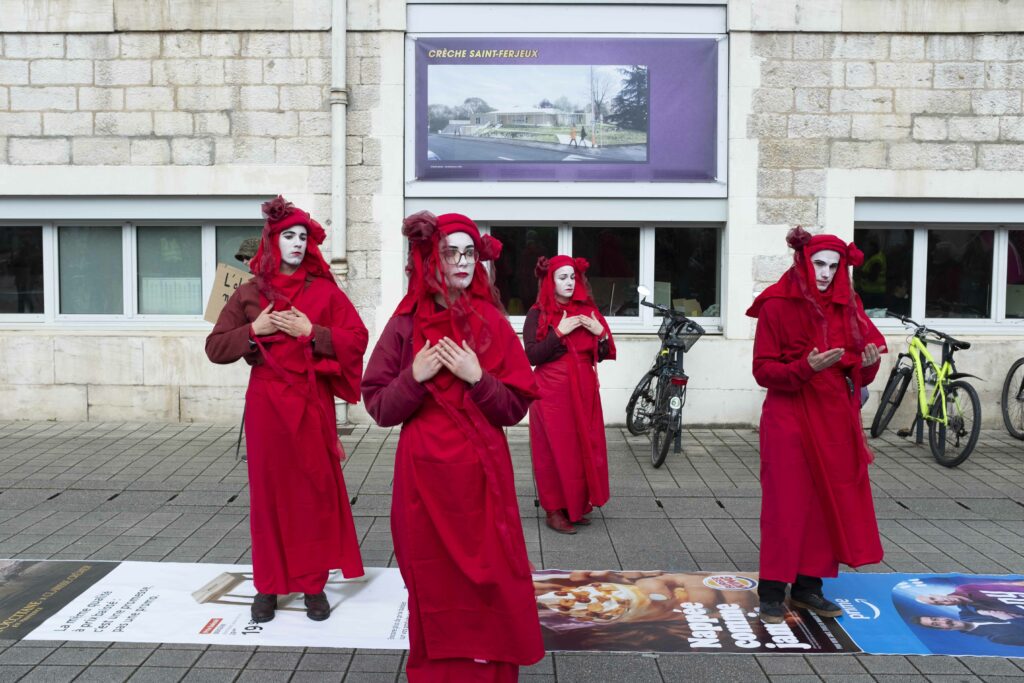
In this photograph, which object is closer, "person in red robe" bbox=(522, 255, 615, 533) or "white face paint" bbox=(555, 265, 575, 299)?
"person in red robe" bbox=(522, 255, 615, 533)

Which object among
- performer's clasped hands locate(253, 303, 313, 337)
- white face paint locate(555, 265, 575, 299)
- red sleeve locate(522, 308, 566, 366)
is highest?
white face paint locate(555, 265, 575, 299)

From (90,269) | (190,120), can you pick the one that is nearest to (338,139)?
(190,120)

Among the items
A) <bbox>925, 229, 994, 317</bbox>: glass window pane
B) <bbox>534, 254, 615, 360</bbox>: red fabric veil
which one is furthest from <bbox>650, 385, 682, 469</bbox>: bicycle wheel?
<bbox>925, 229, 994, 317</bbox>: glass window pane

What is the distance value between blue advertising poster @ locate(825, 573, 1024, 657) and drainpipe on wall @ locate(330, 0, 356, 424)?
599 centimetres

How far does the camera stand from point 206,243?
10.4m

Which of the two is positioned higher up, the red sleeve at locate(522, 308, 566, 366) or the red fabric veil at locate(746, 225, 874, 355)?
the red fabric veil at locate(746, 225, 874, 355)

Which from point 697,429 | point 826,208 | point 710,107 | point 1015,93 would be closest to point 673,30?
point 710,107

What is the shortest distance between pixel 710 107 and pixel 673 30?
35.2 inches

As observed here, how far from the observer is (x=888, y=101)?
32.2 ft

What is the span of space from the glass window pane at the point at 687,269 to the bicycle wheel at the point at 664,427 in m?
2.17

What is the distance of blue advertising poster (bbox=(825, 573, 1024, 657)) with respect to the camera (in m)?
4.39

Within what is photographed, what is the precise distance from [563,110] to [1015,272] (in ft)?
17.2

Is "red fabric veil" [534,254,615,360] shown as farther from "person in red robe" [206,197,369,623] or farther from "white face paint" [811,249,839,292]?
"white face paint" [811,249,839,292]

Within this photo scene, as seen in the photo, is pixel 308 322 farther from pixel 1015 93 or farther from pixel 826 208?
pixel 1015 93
